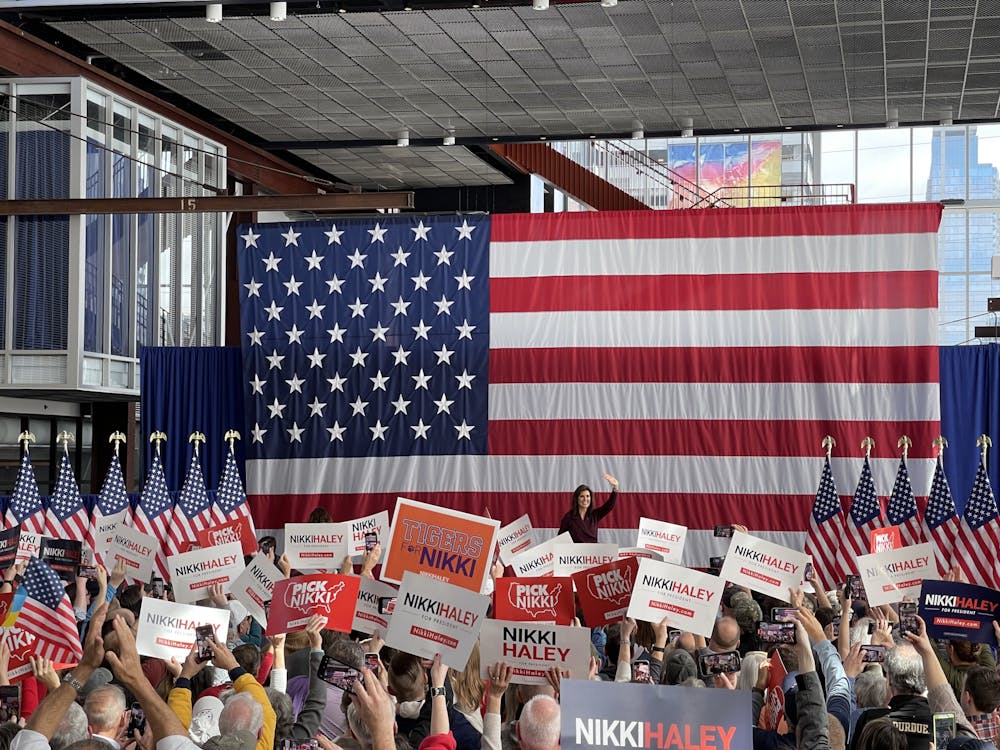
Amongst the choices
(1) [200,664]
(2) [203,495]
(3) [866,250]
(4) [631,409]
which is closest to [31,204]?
(2) [203,495]

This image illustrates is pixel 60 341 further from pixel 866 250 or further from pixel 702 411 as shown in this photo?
pixel 866 250

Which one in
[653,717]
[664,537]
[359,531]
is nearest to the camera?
[653,717]

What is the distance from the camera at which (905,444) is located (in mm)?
12703

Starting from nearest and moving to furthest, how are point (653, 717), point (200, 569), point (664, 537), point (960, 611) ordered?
point (653, 717) < point (960, 611) < point (200, 569) < point (664, 537)

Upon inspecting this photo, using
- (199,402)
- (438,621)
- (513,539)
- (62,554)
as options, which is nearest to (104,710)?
(438,621)

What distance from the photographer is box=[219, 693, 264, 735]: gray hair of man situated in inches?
152

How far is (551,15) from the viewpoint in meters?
13.8

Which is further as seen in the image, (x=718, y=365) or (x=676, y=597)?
(x=718, y=365)

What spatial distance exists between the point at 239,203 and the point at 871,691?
9634 mm

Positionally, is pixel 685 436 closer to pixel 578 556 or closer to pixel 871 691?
pixel 578 556

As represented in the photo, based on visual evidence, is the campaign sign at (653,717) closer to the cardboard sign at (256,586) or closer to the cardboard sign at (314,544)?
the cardboard sign at (256,586)

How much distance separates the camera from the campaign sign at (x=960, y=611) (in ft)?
18.8

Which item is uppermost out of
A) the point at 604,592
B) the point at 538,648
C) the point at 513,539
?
the point at 538,648

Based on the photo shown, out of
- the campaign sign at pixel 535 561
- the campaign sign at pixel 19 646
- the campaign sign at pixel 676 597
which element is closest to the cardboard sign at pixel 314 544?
the campaign sign at pixel 535 561
